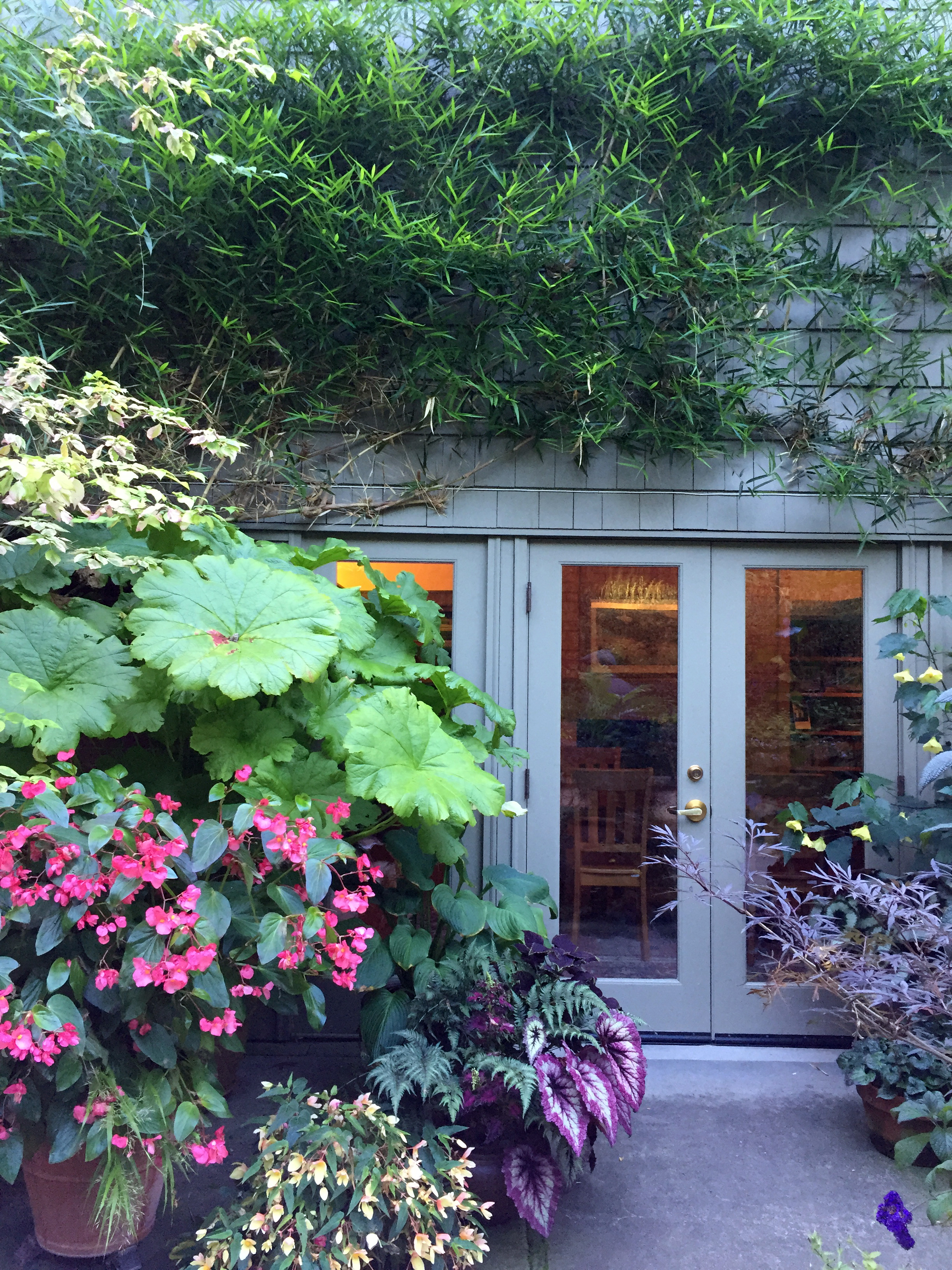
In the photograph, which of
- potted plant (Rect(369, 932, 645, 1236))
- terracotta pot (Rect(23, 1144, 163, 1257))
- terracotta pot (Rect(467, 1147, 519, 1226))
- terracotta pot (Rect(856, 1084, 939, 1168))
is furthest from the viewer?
terracotta pot (Rect(856, 1084, 939, 1168))

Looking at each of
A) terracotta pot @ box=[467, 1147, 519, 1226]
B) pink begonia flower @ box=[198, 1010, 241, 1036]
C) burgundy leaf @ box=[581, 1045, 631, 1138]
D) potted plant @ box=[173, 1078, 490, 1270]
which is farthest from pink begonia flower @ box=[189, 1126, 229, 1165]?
burgundy leaf @ box=[581, 1045, 631, 1138]

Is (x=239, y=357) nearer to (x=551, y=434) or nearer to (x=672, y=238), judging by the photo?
(x=551, y=434)

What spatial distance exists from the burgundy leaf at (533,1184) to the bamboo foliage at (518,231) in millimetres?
2335


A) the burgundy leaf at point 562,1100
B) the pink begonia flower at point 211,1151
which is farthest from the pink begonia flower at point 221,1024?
the burgundy leaf at point 562,1100

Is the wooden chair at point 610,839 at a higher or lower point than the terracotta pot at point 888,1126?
higher

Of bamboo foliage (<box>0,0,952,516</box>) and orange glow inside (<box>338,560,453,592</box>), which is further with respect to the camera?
orange glow inside (<box>338,560,453,592</box>)

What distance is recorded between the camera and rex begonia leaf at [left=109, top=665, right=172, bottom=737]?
2.34 m

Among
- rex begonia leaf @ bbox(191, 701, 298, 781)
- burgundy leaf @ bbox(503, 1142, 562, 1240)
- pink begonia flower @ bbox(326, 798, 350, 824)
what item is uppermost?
rex begonia leaf @ bbox(191, 701, 298, 781)

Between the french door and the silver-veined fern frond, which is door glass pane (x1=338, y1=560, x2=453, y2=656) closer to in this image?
the french door

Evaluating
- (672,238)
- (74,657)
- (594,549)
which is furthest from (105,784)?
(672,238)

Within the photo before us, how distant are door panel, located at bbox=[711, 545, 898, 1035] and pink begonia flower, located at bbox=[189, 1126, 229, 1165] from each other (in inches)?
86.1

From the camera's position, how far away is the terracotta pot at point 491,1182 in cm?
225

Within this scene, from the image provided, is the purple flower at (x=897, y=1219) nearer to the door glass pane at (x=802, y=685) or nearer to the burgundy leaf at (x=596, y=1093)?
the burgundy leaf at (x=596, y=1093)

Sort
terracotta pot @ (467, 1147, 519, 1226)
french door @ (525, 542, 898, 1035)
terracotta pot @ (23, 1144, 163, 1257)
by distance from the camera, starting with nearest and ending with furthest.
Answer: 1. terracotta pot @ (23, 1144, 163, 1257)
2. terracotta pot @ (467, 1147, 519, 1226)
3. french door @ (525, 542, 898, 1035)
